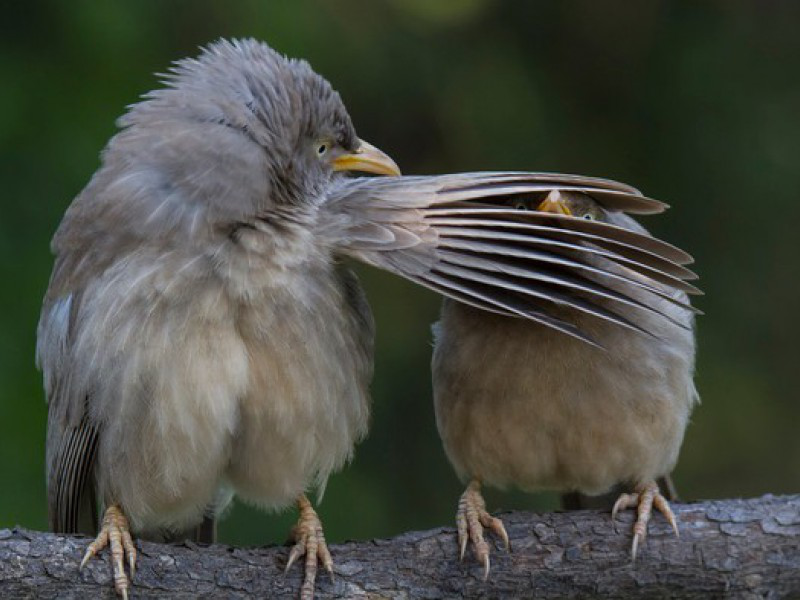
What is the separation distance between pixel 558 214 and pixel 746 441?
3.18 metres

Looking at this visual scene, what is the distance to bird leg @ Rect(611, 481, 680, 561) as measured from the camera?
4.67 metres

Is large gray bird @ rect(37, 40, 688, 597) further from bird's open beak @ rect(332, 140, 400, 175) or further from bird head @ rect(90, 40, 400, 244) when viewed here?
bird's open beak @ rect(332, 140, 400, 175)

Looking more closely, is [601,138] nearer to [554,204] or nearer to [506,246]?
[554,204]

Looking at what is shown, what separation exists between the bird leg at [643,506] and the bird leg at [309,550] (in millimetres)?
870

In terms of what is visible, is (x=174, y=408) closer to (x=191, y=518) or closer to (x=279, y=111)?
(x=191, y=518)

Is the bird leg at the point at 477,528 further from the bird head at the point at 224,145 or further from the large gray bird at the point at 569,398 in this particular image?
the bird head at the point at 224,145

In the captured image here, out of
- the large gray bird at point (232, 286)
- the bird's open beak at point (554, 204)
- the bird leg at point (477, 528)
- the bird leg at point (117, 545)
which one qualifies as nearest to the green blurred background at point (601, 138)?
the bird leg at point (477, 528)

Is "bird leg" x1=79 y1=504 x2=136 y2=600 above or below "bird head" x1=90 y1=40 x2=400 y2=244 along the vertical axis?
below

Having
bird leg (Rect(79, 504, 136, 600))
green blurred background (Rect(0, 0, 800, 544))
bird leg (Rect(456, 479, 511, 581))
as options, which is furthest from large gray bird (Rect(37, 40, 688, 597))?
green blurred background (Rect(0, 0, 800, 544))

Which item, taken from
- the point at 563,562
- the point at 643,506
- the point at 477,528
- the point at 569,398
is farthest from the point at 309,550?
the point at 643,506

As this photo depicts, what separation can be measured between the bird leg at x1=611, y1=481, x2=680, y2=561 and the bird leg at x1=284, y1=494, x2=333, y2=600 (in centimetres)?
87

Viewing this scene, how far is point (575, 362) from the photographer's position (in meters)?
4.68

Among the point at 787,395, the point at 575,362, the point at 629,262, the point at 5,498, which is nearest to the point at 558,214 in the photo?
the point at 629,262

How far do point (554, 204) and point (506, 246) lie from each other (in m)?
0.19
